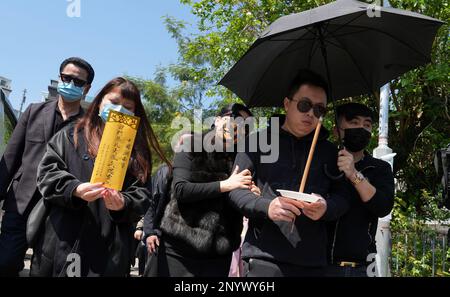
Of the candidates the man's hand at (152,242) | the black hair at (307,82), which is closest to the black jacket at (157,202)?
the man's hand at (152,242)

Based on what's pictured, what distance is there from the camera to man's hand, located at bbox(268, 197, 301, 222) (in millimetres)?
2100

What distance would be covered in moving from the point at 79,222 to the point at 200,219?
0.77 meters

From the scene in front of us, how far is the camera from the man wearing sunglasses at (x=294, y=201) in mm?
2211

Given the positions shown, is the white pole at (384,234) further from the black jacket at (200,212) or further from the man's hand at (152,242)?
the black jacket at (200,212)

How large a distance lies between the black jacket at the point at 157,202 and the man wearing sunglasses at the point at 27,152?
802 millimetres

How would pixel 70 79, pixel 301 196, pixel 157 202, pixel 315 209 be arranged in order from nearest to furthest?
pixel 301 196, pixel 315 209, pixel 70 79, pixel 157 202

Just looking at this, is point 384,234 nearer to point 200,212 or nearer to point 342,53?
point 342,53

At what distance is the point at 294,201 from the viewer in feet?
6.93

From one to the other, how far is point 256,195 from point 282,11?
23.5 feet

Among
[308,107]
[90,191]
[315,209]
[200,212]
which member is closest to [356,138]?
[308,107]

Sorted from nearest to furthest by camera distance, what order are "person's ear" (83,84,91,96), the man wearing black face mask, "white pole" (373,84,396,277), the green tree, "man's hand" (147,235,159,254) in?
the man wearing black face mask
"person's ear" (83,84,91,96)
"man's hand" (147,235,159,254)
"white pole" (373,84,396,277)
the green tree

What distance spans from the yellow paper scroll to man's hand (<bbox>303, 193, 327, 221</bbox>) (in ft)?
2.99

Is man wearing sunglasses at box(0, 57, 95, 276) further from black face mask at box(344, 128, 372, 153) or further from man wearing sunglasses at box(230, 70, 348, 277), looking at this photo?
black face mask at box(344, 128, 372, 153)

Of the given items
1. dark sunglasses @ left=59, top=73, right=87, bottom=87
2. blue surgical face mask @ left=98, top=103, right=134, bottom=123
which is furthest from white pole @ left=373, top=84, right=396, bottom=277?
blue surgical face mask @ left=98, top=103, right=134, bottom=123
